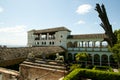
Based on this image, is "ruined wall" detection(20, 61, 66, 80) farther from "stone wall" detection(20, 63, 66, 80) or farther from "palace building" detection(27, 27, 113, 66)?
"palace building" detection(27, 27, 113, 66)

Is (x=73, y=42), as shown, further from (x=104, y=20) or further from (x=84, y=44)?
(x=104, y=20)

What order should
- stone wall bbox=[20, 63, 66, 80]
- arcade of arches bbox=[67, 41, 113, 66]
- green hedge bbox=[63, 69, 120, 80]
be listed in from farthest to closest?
arcade of arches bbox=[67, 41, 113, 66] < stone wall bbox=[20, 63, 66, 80] < green hedge bbox=[63, 69, 120, 80]

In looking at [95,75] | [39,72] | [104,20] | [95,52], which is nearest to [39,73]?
[39,72]

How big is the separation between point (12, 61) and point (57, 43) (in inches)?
915

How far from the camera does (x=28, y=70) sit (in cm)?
1680

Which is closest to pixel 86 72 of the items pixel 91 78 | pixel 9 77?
pixel 91 78

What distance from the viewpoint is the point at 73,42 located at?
4109 cm

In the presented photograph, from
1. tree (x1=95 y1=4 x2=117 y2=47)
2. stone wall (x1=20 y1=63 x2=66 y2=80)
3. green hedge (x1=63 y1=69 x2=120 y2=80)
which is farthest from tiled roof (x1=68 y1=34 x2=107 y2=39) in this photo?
green hedge (x1=63 y1=69 x2=120 y2=80)

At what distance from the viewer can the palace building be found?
122 feet

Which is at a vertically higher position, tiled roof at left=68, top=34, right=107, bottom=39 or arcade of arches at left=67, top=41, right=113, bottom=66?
tiled roof at left=68, top=34, right=107, bottom=39

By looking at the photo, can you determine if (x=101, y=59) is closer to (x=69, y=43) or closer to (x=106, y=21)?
(x=69, y=43)

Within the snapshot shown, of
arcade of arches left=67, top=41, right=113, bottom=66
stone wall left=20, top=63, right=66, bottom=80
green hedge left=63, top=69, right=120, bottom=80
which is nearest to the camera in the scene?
green hedge left=63, top=69, right=120, bottom=80

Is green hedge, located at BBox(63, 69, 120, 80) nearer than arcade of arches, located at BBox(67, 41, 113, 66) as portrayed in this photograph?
Yes

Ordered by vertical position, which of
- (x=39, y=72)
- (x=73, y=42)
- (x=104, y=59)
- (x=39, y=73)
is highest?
(x=73, y=42)
